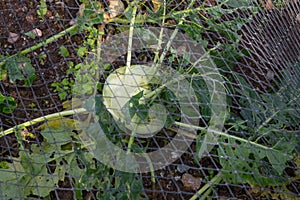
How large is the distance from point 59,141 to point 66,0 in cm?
64

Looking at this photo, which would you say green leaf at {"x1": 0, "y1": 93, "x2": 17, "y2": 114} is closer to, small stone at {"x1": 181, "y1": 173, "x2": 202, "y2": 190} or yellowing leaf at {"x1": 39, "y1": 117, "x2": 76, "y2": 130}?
yellowing leaf at {"x1": 39, "y1": 117, "x2": 76, "y2": 130}

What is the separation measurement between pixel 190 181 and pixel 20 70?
69 centimetres

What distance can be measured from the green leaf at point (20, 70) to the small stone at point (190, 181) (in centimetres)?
60

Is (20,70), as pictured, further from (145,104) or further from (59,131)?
(145,104)

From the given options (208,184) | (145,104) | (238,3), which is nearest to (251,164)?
(208,184)

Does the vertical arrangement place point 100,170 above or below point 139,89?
below

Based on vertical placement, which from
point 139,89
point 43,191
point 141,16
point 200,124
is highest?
point 141,16

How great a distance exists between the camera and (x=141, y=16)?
1.76m

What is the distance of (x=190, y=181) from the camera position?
1550 mm

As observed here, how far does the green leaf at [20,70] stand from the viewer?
1.67 metres

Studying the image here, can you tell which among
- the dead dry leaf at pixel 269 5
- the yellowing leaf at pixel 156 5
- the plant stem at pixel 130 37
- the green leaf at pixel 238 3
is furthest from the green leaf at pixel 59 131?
the dead dry leaf at pixel 269 5

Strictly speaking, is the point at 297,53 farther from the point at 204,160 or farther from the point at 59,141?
the point at 59,141

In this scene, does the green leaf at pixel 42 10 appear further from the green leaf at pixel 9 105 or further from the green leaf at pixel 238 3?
the green leaf at pixel 238 3

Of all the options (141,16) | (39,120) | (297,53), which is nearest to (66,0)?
(141,16)
